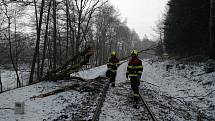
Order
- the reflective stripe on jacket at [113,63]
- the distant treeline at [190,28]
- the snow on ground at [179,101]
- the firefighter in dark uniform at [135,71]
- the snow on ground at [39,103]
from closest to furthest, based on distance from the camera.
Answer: the snow on ground at [39,103] < the snow on ground at [179,101] < the firefighter in dark uniform at [135,71] < the reflective stripe on jacket at [113,63] < the distant treeline at [190,28]

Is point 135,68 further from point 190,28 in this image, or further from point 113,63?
point 190,28

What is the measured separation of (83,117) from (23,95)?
16.2ft

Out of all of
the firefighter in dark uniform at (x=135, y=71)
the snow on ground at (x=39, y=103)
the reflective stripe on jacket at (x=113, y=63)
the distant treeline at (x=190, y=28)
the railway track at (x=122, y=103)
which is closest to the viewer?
the railway track at (x=122, y=103)

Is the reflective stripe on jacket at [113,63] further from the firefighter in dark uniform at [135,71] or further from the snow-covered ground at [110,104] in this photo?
the firefighter in dark uniform at [135,71]

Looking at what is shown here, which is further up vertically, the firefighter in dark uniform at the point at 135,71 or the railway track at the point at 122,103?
the firefighter in dark uniform at the point at 135,71

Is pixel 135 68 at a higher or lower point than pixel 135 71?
higher

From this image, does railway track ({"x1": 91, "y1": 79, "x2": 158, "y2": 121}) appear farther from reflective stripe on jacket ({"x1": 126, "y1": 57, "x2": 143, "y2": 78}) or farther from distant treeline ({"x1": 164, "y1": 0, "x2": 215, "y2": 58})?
distant treeline ({"x1": 164, "y1": 0, "x2": 215, "y2": 58})

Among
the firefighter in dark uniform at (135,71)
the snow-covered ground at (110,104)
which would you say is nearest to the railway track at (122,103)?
the snow-covered ground at (110,104)

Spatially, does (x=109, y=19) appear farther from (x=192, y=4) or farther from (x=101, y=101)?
(x=101, y=101)

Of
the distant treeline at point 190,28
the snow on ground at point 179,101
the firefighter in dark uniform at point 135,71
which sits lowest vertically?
→ the snow on ground at point 179,101

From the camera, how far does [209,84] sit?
46.5ft

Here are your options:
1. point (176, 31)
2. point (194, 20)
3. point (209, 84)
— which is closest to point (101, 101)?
point (209, 84)

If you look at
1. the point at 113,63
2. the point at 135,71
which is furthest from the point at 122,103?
the point at 113,63

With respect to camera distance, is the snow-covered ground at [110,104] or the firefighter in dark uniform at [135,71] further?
the firefighter in dark uniform at [135,71]
